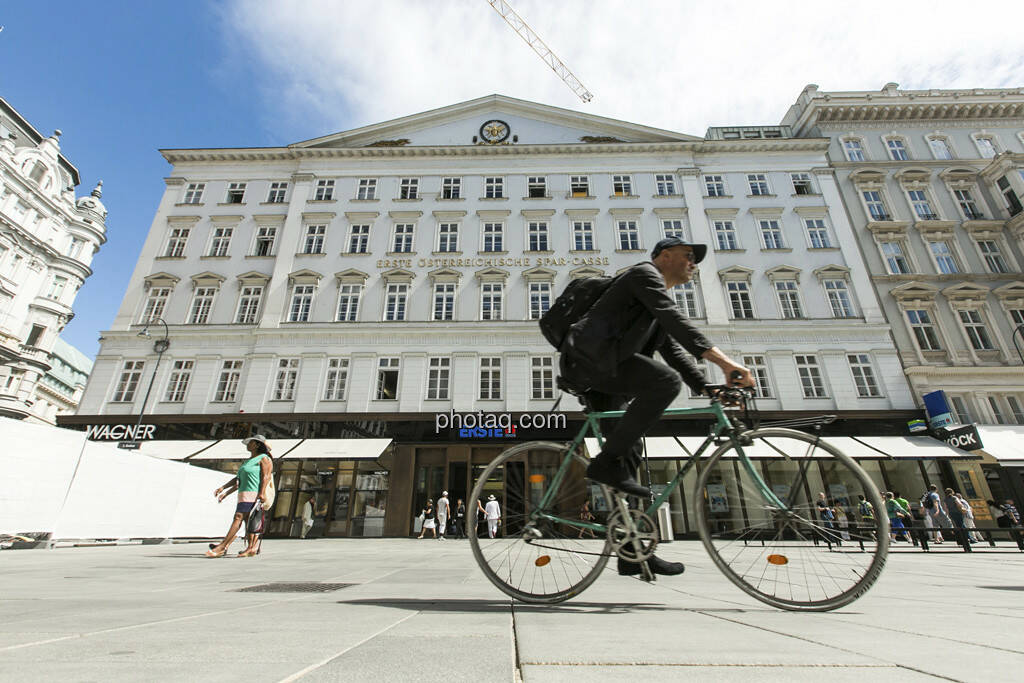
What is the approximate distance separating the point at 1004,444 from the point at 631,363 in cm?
2466

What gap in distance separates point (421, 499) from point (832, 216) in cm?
2396

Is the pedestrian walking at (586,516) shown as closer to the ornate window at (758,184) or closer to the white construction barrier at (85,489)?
the white construction barrier at (85,489)

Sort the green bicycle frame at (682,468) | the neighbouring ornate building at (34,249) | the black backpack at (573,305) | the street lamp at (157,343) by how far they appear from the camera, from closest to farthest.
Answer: the green bicycle frame at (682,468) < the black backpack at (573,305) < the street lamp at (157,343) < the neighbouring ornate building at (34,249)

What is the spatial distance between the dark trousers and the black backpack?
0.39 metres

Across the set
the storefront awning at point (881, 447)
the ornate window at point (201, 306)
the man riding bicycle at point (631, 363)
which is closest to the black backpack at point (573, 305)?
the man riding bicycle at point (631, 363)

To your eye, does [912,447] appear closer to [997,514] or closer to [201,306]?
[997,514]

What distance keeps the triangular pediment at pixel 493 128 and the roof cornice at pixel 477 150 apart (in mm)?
894

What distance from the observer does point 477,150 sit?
26375mm

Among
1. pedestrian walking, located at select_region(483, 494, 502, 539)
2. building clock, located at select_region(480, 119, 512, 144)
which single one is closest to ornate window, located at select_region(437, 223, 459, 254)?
building clock, located at select_region(480, 119, 512, 144)

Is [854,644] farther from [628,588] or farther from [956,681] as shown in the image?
[628,588]

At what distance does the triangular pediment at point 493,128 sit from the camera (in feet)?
88.6

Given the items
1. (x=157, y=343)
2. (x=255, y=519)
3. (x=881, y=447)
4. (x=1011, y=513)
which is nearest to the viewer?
(x=255, y=519)

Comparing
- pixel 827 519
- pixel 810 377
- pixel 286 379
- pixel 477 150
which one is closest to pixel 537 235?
pixel 477 150

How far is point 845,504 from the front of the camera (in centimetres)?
242
